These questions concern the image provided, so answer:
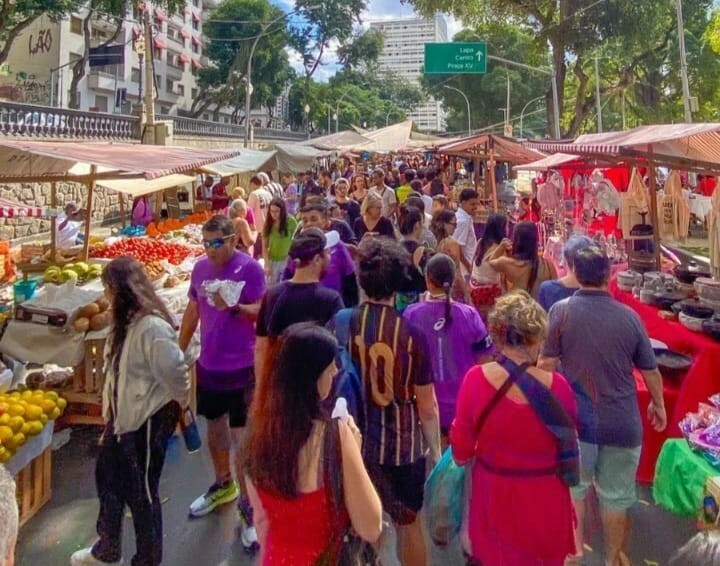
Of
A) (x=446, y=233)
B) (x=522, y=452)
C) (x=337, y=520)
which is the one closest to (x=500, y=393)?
(x=522, y=452)

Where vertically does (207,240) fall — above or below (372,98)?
below

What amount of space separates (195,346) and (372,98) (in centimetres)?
8071

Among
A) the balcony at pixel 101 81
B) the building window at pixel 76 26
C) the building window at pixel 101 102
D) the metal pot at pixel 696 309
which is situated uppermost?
the building window at pixel 76 26

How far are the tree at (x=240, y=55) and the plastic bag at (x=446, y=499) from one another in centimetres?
4919

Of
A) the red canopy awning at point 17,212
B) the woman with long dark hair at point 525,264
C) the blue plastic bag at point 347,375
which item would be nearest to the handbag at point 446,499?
the blue plastic bag at point 347,375

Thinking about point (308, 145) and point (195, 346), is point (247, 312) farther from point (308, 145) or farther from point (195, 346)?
point (308, 145)

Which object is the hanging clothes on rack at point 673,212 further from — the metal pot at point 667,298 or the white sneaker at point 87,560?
the white sneaker at point 87,560

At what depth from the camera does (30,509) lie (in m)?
3.80

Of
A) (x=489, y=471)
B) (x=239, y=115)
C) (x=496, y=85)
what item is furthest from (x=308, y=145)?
(x=239, y=115)

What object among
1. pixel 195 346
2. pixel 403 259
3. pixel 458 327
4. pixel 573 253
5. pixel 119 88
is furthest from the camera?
pixel 119 88

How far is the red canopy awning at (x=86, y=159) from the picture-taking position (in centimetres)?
484

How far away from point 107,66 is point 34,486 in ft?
146

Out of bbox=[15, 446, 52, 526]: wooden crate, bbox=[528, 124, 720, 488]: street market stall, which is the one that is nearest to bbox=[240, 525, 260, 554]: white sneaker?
bbox=[15, 446, 52, 526]: wooden crate

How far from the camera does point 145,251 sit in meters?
7.84
